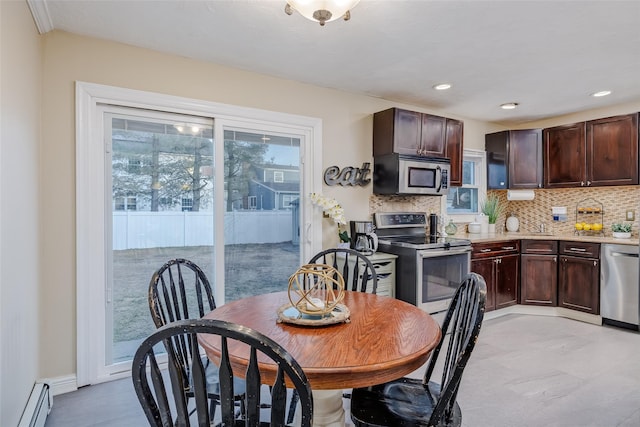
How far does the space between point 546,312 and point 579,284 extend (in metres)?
0.51

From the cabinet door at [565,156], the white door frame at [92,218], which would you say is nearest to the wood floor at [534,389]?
the white door frame at [92,218]

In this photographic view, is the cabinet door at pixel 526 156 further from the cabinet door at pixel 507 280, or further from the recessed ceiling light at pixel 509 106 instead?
the cabinet door at pixel 507 280

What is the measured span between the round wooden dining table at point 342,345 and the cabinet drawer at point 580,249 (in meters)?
3.26

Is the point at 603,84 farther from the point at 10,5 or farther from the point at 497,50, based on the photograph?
the point at 10,5

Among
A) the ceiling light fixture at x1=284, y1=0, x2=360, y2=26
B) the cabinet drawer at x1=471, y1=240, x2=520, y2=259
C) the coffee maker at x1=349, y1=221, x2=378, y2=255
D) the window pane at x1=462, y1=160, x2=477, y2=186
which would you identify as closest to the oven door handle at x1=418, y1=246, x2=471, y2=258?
the cabinet drawer at x1=471, y1=240, x2=520, y2=259

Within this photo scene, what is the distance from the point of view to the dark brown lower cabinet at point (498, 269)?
4062mm

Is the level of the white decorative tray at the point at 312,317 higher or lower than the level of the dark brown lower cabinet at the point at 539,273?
higher

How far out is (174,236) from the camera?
9.62 ft

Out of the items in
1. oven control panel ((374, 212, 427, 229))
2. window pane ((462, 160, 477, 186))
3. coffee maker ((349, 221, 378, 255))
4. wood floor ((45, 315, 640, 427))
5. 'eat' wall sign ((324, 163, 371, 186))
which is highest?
window pane ((462, 160, 477, 186))

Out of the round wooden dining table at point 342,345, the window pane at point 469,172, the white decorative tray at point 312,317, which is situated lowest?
the round wooden dining table at point 342,345

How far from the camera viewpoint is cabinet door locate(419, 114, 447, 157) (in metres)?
3.87

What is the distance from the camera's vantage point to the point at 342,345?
4.32 feet

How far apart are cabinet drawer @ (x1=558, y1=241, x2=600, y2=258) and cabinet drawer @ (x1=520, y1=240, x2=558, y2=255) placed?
7 centimetres

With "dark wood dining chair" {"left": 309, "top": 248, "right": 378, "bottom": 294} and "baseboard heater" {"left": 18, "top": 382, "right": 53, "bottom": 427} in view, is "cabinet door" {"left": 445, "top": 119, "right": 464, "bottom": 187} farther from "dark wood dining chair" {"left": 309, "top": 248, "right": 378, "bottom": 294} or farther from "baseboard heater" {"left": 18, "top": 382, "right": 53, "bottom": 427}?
"baseboard heater" {"left": 18, "top": 382, "right": 53, "bottom": 427}
